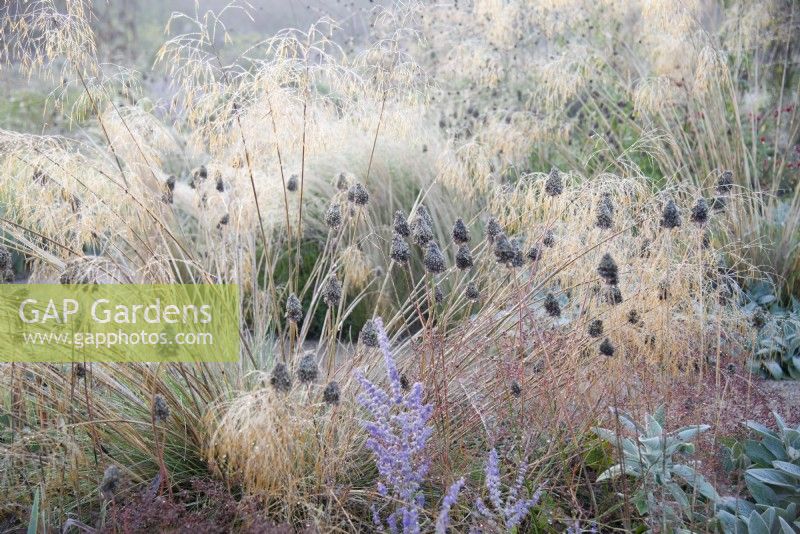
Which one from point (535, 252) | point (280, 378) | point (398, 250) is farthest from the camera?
point (535, 252)

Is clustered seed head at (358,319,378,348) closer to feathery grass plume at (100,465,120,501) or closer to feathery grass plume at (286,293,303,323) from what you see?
feathery grass plume at (286,293,303,323)

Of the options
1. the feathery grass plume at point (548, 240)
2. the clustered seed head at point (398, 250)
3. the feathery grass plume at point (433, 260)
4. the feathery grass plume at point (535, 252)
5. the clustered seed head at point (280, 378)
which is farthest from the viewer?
the feathery grass plume at point (548, 240)

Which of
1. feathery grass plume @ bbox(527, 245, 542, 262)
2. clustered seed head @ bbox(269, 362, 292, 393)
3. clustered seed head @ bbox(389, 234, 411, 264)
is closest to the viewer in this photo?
clustered seed head @ bbox(269, 362, 292, 393)

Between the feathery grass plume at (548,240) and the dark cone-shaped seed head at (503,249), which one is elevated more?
the feathery grass plume at (548,240)

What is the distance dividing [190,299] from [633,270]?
5.68ft

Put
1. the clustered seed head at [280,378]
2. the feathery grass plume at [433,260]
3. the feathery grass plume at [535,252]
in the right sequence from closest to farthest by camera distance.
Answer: the clustered seed head at [280,378] → the feathery grass plume at [433,260] → the feathery grass plume at [535,252]

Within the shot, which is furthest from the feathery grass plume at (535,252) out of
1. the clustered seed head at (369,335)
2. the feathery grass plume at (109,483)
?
the feathery grass plume at (109,483)

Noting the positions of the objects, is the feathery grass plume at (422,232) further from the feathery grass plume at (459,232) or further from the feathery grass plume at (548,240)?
the feathery grass plume at (548,240)

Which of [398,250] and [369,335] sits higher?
[398,250]

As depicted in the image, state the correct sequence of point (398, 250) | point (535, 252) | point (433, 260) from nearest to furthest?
point (433, 260)
point (398, 250)
point (535, 252)

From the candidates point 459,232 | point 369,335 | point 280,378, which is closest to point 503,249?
point 459,232

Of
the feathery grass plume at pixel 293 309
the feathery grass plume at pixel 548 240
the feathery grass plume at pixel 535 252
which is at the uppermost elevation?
the feathery grass plume at pixel 548 240

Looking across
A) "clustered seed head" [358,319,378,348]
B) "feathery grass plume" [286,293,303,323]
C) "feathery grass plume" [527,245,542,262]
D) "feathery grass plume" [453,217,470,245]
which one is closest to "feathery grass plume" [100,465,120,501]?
"feathery grass plume" [286,293,303,323]

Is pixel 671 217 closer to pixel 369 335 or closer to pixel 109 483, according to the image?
pixel 369 335
